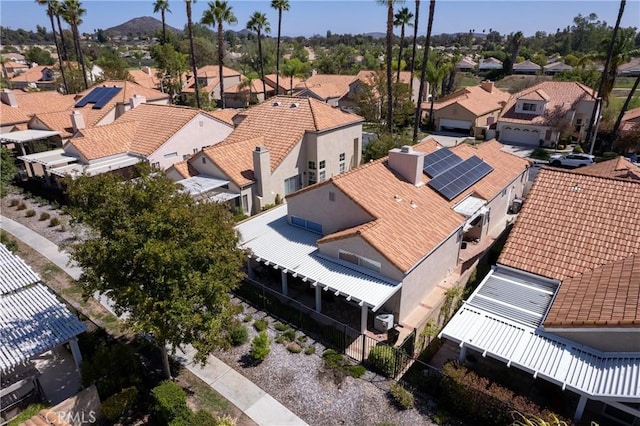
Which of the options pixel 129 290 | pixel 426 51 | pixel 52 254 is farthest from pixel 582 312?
pixel 426 51

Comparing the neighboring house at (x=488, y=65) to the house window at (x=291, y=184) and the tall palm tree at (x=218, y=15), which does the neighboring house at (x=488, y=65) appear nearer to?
the tall palm tree at (x=218, y=15)

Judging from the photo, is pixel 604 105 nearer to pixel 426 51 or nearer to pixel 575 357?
pixel 426 51

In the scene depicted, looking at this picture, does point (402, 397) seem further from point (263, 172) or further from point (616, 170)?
point (616, 170)

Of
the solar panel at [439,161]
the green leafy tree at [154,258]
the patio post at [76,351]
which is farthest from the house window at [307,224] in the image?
the patio post at [76,351]

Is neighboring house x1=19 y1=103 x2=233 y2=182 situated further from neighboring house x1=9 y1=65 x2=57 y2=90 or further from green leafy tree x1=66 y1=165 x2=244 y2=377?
neighboring house x1=9 y1=65 x2=57 y2=90

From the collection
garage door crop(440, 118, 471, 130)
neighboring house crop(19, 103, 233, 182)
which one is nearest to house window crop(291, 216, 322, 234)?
A: neighboring house crop(19, 103, 233, 182)

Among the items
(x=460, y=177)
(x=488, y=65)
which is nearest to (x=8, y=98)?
(x=460, y=177)

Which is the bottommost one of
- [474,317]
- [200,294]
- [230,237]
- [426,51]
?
[474,317]
